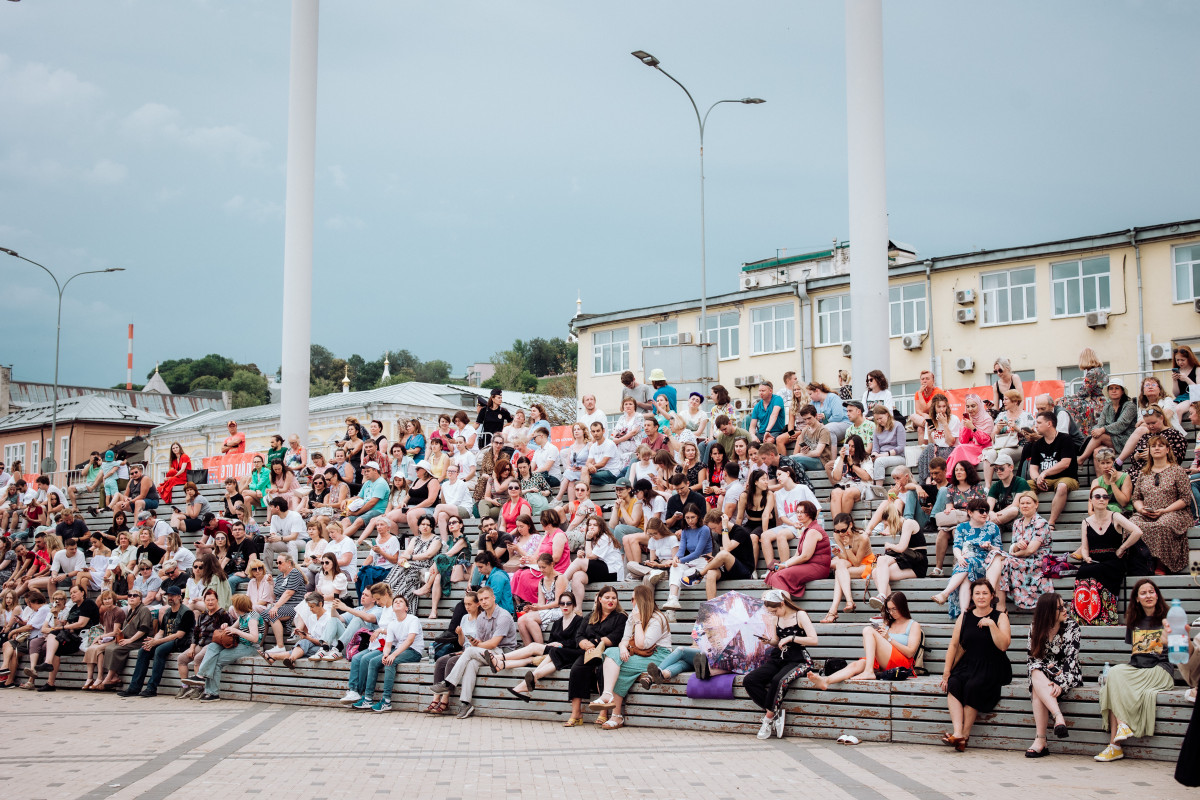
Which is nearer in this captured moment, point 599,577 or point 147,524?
point 599,577

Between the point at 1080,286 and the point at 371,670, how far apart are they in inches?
1163

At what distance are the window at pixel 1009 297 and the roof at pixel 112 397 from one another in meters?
51.6

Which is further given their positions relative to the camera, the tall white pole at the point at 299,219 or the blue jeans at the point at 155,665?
the tall white pole at the point at 299,219

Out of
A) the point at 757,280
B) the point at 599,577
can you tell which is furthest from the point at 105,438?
the point at 599,577

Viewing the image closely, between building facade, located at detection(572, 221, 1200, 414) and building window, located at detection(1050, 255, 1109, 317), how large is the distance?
0.03 metres

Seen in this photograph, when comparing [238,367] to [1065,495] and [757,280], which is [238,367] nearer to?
[757,280]

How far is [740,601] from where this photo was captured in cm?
1097

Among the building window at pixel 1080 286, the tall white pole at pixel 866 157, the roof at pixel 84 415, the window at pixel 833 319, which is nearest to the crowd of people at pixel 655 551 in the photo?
the tall white pole at pixel 866 157

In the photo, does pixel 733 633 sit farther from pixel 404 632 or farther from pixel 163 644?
pixel 163 644

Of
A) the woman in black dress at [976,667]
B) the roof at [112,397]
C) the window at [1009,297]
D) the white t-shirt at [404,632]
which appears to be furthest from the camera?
the roof at [112,397]

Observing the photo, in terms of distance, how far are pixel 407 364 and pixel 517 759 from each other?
113 m

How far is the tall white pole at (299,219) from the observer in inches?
921

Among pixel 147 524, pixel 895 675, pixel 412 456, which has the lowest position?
pixel 895 675

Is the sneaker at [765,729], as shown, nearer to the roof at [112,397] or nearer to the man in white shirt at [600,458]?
the man in white shirt at [600,458]
